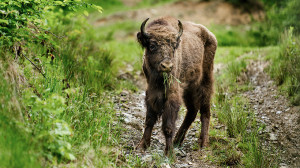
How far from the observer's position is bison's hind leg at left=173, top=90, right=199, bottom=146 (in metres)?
6.24

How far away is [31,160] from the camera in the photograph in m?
3.44

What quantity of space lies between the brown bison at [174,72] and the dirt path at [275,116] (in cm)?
127

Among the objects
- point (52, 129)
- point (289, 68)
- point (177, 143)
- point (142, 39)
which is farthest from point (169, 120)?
point (289, 68)

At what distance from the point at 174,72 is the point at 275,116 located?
2.77 meters

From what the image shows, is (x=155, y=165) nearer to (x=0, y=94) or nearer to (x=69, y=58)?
(x=0, y=94)

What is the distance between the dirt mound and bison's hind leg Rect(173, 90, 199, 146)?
9764mm

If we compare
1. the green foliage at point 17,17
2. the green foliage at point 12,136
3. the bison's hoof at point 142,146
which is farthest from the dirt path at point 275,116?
the green foliage at point 17,17

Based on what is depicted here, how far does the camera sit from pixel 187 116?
21.3 feet

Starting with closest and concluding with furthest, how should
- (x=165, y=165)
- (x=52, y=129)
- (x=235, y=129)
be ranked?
(x=52, y=129), (x=165, y=165), (x=235, y=129)

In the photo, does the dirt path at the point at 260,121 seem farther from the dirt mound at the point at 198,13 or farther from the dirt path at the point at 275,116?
the dirt mound at the point at 198,13

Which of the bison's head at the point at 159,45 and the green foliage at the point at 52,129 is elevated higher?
the bison's head at the point at 159,45

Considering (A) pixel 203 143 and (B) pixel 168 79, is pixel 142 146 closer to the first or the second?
(B) pixel 168 79

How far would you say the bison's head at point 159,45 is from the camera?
5199 mm

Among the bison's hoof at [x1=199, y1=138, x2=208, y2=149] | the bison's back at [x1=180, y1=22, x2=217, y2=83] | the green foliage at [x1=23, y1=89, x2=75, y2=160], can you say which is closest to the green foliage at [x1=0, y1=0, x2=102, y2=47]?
the green foliage at [x1=23, y1=89, x2=75, y2=160]
